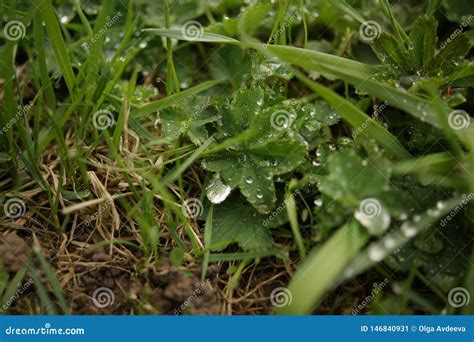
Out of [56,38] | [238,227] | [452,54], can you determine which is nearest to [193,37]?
[56,38]

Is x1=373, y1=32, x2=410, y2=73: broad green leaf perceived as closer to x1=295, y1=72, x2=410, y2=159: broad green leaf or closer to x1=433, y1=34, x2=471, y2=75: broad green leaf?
x1=433, y1=34, x2=471, y2=75: broad green leaf

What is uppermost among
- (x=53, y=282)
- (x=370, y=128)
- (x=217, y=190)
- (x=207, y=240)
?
(x=370, y=128)

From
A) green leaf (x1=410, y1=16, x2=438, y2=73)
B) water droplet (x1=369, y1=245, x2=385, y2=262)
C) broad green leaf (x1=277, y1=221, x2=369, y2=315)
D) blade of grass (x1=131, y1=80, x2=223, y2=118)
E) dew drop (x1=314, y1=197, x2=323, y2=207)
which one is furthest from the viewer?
blade of grass (x1=131, y1=80, x2=223, y2=118)

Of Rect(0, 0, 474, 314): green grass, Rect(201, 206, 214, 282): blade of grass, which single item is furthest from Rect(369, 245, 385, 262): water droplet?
Rect(201, 206, 214, 282): blade of grass

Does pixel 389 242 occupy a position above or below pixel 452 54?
below

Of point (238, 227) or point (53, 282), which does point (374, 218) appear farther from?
point (53, 282)

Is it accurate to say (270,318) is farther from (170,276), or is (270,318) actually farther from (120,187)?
(120,187)

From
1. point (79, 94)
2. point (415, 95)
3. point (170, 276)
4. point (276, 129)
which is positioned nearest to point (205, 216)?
point (170, 276)

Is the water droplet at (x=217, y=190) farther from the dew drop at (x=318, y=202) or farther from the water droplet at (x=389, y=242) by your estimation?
the water droplet at (x=389, y=242)
